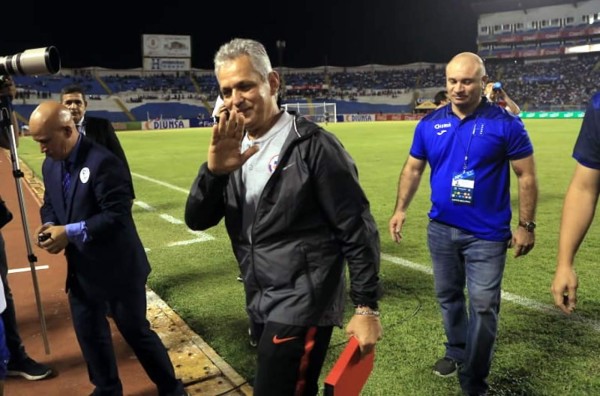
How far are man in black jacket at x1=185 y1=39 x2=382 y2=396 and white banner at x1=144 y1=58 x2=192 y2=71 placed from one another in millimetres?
71415

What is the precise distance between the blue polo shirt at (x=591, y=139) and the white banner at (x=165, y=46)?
233ft

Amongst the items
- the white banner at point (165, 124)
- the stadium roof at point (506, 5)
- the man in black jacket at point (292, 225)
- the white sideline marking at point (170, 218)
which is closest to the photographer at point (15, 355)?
the man in black jacket at point (292, 225)

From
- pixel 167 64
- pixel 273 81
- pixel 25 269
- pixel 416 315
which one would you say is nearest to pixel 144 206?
pixel 25 269

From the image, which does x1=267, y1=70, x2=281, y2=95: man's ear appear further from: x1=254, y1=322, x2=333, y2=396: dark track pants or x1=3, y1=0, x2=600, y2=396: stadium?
x1=254, y1=322, x2=333, y2=396: dark track pants

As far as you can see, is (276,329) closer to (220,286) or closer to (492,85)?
(220,286)

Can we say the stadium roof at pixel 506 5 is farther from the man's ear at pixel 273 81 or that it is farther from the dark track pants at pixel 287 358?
the dark track pants at pixel 287 358

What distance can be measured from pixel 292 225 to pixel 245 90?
597mm

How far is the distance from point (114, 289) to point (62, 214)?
0.57 m

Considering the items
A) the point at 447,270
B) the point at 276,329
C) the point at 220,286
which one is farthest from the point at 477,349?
the point at 220,286

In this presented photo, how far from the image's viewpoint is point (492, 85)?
5336 millimetres

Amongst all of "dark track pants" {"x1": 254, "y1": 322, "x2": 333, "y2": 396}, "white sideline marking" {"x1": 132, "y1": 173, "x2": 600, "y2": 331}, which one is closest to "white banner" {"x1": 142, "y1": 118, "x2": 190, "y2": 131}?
"white sideline marking" {"x1": 132, "y1": 173, "x2": 600, "y2": 331}

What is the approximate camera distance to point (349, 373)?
1886 mm

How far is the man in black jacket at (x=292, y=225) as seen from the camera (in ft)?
6.81

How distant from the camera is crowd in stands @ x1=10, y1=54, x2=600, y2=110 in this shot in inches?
2413
